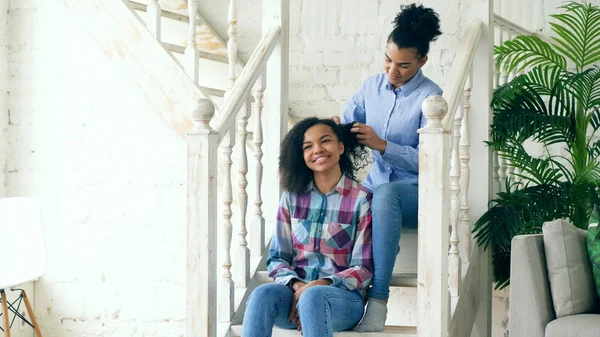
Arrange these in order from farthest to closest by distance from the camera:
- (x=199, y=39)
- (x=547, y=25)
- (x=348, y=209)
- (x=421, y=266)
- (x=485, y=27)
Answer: (x=199, y=39)
(x=547, y=25)
(x=485, y=27)
(x=348, y=209)
(x=421, y=266)

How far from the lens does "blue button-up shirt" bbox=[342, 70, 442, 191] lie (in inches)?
111

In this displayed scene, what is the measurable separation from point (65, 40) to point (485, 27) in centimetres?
194

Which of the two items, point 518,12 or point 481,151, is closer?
point 481,151

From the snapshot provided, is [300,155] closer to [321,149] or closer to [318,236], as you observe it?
[321,149]

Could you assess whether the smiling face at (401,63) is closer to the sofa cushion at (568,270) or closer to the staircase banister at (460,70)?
the staircase banister at (460,70)

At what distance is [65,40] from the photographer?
406 cm

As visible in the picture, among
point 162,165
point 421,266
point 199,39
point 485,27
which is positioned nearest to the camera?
point 421,266

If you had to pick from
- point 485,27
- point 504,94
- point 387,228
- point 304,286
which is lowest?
point 304,286

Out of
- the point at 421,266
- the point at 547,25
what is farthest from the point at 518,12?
the point at 421,266

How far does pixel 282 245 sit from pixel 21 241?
1.37 metres

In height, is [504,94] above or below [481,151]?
above

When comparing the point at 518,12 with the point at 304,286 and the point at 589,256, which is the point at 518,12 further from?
the point at 304,286

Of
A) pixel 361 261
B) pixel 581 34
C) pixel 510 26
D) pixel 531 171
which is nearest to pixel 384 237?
pixel 361 261

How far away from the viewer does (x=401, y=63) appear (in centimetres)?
292
